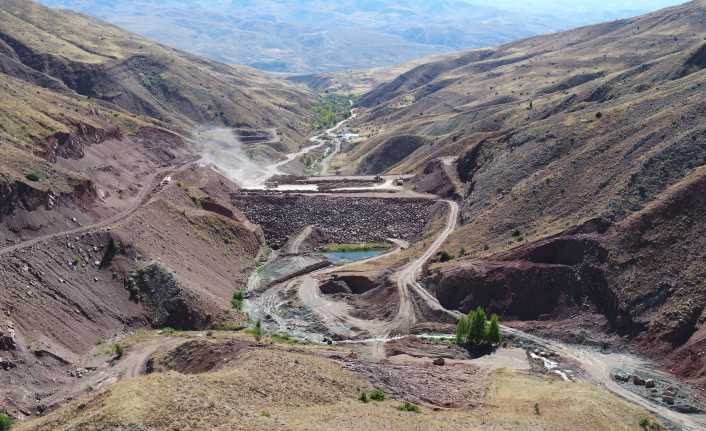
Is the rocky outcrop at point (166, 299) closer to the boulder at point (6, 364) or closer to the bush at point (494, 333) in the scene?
the boulder at point (6, 364)

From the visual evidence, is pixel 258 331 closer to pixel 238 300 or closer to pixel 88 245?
pixel 238 300

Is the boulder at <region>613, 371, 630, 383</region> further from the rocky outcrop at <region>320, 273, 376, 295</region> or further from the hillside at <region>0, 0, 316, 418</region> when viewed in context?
the hillside at <region>0, 0, 316, 418</region>

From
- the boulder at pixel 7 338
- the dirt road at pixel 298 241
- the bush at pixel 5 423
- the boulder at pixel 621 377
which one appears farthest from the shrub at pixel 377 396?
the dirt road at pixel 298 241

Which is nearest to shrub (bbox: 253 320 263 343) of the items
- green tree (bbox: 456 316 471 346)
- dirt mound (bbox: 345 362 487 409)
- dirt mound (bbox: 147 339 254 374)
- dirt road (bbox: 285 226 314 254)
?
dirt mound (bbox: 147 339 254 374)

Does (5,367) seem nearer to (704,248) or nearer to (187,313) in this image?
(187,313)

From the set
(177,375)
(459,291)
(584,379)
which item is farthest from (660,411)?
(177,375)
